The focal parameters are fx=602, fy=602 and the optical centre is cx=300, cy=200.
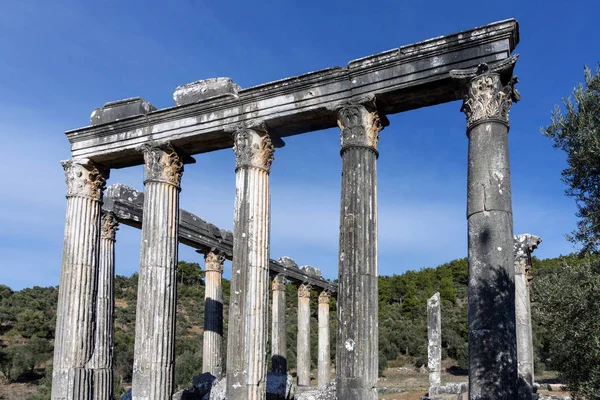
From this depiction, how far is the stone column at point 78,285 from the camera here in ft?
49.0

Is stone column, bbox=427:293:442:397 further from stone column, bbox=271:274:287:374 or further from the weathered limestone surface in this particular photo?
the weathered limestone surface

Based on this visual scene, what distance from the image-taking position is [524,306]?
74.6ft

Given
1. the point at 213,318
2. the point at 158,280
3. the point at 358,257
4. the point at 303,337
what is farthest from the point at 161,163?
the point at 303,337

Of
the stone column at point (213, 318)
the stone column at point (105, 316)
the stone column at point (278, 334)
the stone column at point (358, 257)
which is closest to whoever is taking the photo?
the stone column at point (358, 257)

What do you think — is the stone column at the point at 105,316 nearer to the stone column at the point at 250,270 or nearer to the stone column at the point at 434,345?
the stone column at the point at 250,270

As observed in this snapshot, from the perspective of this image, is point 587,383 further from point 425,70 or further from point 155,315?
point 155,315

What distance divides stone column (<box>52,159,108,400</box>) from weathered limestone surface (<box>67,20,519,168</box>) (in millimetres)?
771

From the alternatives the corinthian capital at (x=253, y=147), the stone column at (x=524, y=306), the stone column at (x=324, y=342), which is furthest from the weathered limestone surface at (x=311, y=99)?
the stone column at (x=324, y=342)

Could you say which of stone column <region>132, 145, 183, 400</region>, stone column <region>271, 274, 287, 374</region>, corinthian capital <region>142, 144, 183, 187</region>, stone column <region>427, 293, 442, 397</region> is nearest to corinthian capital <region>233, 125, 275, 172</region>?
corinthian capital <region>142, 144, 183, 187</region>

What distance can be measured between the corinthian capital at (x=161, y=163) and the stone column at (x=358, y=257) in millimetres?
4790

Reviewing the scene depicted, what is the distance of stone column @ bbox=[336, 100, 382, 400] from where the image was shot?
11.2 m

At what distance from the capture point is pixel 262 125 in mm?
13773

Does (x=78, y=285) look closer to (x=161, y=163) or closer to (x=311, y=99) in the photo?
(x=161, y=163)

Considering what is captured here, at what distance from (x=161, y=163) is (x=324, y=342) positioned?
20.3 metres
